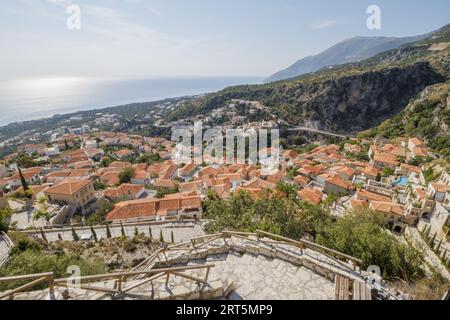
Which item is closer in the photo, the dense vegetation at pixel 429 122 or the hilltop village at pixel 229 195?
the hilltop village at pixel 229 195

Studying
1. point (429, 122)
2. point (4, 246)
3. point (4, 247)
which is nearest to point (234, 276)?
point (4, 247)

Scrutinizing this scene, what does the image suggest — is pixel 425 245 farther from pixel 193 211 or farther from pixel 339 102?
pixel 339 102

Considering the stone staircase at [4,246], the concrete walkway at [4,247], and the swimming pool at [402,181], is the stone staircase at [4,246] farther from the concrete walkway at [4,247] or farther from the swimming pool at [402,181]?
the swimming pool at [402,181]

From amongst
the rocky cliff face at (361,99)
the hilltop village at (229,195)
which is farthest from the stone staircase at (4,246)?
the rocky cliff face at (361,99)

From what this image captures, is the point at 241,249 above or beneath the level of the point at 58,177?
above

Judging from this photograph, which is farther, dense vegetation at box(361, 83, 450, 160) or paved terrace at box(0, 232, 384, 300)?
dense vegetation at box(361, 83, 450, 160)

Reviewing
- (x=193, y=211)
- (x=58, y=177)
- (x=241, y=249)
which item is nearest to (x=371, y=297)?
(x=241, y=249)

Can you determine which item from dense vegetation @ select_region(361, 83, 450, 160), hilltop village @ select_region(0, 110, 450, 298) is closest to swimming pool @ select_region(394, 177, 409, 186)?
hilltop village @ select_region(0, 110, 450, 298)

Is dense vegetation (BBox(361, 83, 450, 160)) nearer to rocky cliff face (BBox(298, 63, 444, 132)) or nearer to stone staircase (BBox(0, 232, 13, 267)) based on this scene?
rocky cliff face (BBox(298, 63, 444, 132))
